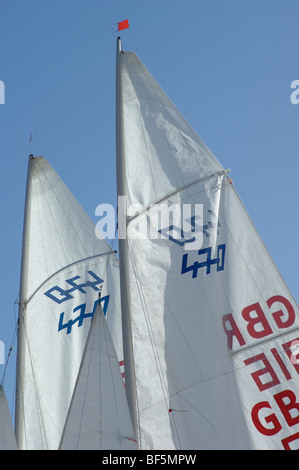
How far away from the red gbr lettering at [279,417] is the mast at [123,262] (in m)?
2.39

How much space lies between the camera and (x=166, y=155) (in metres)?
20.6

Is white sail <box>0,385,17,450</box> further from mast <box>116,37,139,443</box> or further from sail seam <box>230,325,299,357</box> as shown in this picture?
sail seam <box>230,325,299,357</box>

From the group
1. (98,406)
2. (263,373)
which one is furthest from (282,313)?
(98,406)

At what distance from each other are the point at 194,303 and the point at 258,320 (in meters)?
1.33

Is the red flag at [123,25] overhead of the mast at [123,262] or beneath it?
overhead

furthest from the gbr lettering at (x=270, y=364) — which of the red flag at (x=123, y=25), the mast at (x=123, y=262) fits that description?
the red flag at (x=123, y=25)

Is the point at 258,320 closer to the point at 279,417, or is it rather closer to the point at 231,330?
the point at 231,330

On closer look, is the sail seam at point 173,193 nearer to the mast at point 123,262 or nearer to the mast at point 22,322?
the mast at point 123,262

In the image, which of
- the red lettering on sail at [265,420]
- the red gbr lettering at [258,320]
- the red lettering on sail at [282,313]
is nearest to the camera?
the red lettering on sail at [265,420]

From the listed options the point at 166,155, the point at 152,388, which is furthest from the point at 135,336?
the point at 166,155

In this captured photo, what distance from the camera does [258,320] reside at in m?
19.2

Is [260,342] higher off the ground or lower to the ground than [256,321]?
lower

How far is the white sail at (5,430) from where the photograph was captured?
17312 mm
